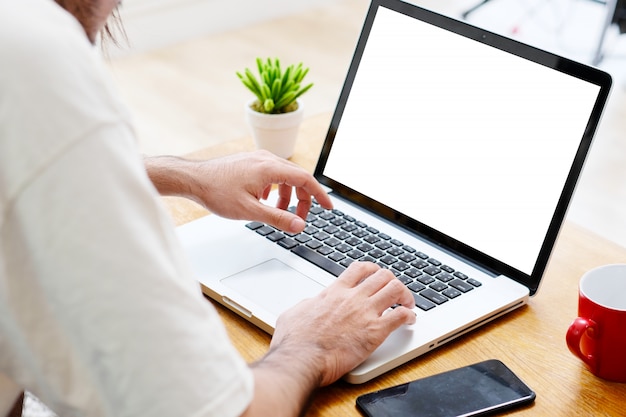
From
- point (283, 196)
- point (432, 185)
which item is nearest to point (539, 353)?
point (432, 185)

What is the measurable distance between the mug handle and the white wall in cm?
301

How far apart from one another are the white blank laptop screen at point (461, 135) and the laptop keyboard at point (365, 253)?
6 cm

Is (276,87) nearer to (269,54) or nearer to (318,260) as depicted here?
(318,260)

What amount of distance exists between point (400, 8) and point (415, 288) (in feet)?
1.46

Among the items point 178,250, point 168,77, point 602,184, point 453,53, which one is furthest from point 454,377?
point 168,77

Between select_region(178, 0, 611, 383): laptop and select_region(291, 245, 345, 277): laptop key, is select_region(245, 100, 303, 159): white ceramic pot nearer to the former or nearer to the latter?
select_region(178, 0, 611, 383): laptop

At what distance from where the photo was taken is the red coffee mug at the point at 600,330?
2.95ft

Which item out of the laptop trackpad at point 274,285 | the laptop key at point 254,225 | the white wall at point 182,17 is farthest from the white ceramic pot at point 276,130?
the white wall at point 182,17

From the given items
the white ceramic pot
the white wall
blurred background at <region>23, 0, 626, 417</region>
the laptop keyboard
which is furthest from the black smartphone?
the white wall

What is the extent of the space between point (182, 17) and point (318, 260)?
9.52ft

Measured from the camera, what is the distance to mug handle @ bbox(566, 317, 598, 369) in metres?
0.91

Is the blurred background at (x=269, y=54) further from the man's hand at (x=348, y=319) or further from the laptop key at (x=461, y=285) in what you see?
the man's hand at (x=348, y=319)

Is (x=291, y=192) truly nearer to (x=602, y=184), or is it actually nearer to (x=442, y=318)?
(x=442, y=318)

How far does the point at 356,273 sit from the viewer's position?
101cm
